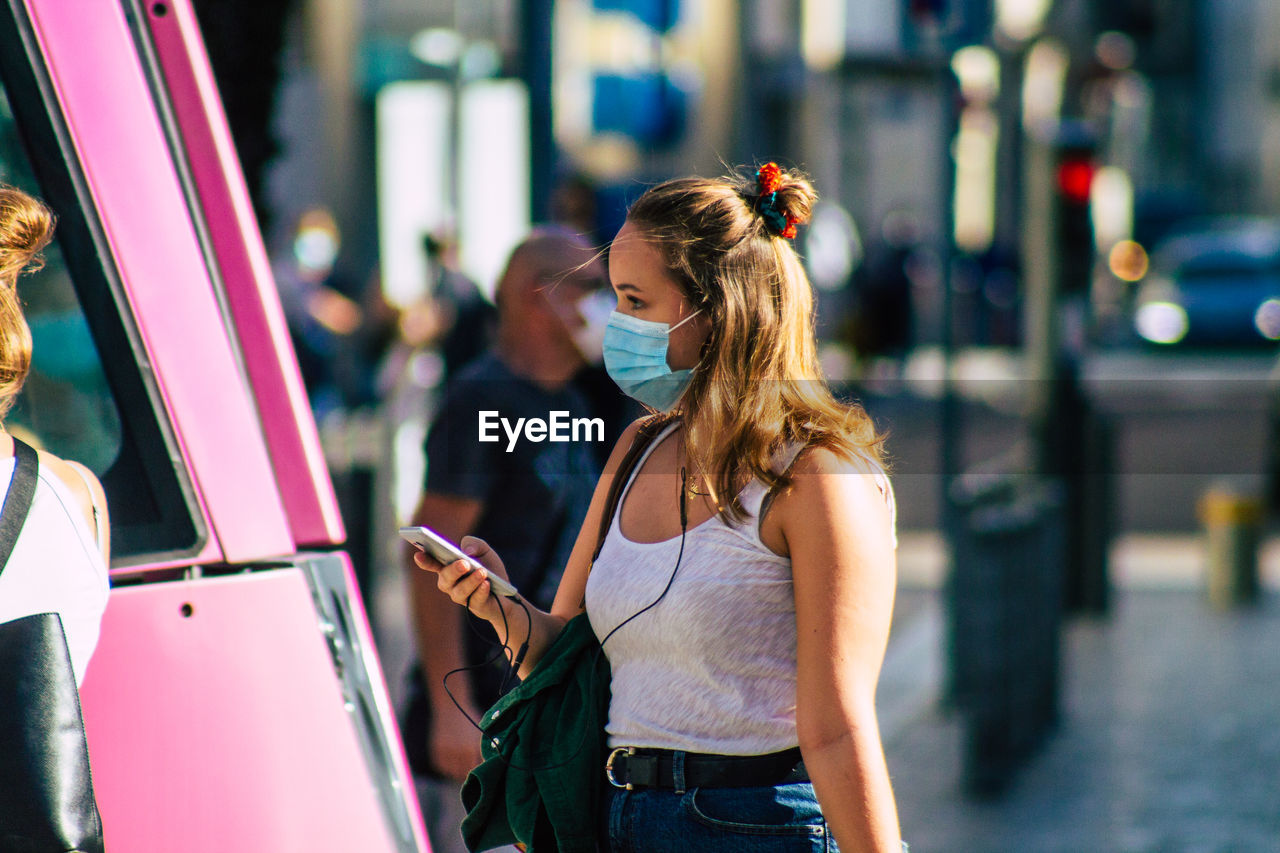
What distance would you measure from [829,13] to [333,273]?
11.5 meters

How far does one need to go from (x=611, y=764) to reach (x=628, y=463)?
1.33 ft

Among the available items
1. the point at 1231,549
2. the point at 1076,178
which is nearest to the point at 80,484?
the point at 1076,178

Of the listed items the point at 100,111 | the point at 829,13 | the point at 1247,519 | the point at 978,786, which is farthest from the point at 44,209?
the point at 829,13

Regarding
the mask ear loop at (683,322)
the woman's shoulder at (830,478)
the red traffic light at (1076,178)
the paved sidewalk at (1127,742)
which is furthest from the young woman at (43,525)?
the red traffic light at (1076,178)

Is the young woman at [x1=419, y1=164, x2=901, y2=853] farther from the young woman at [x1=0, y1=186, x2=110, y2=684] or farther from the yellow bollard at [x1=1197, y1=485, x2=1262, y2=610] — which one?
the yellow bollard at [x1=1197, y1=485, x2=1262, y2=610]

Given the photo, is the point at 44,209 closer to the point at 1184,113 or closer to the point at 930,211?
the point at 930,211

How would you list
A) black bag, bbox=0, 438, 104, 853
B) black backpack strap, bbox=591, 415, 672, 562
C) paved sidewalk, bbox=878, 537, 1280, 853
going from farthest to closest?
1. paved sidewalk, bbox=878, 537, 1280, 853
2. black backpack strap, bbox=591, 415, 672, 562
3. black bag, bbox=0, 438, 104, 853

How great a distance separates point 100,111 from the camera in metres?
2.24

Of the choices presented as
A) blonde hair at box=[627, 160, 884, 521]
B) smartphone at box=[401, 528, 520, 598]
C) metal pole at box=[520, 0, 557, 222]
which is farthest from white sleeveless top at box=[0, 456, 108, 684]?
metal pole at box=[520, 0, 557, 222]

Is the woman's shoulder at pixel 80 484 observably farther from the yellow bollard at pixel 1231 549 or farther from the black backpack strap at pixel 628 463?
the yellow bollard at pixel 1231 549

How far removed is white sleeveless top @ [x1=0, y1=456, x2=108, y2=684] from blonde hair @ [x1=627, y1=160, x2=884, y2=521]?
2.50 ft

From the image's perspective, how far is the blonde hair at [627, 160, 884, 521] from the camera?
198cm

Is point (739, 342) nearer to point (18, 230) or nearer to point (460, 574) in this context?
point (460, 574)

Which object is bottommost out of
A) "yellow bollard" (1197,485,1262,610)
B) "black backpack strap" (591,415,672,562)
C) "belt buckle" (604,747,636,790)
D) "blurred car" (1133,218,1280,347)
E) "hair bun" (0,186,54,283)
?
"blurred car" (1133,218,1280,347)
